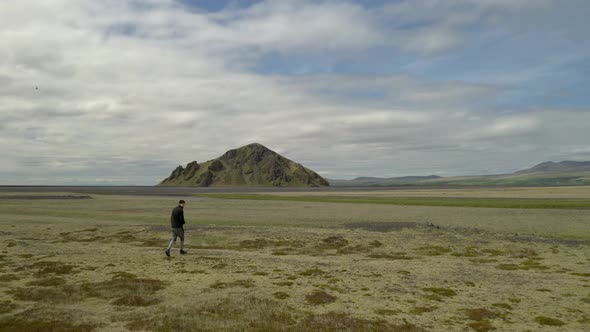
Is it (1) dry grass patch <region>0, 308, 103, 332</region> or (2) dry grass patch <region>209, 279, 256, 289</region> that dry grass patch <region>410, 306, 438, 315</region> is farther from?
(1) dry grass patch <region>0, 308, 103, 332</region>

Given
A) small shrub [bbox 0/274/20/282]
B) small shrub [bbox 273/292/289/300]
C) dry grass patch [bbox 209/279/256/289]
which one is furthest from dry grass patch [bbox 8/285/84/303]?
small shrub [bbox 273/292/289/300]

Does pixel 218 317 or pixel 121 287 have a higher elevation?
pixel 121 287

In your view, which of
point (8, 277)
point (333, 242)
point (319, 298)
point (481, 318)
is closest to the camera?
point (481, 318)

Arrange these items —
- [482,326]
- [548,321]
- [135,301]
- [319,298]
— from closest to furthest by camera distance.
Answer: [482,326] < [548,321] < [135,301] < [319,298]

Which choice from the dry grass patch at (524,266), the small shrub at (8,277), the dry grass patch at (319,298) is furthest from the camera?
the dry grass patch at (524,266)

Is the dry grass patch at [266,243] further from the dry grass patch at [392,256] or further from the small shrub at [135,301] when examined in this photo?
the small shrub at [135,301]

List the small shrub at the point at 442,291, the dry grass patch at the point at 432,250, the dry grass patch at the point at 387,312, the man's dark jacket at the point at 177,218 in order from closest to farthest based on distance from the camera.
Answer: the dry grass patch at the point at 387,312 < the small shrub at the point at 442,291 < the man's dark jacket at the point at 177,218 < the dry grass patch at the point at 432,250

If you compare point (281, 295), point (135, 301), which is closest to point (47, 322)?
point (135, 301)

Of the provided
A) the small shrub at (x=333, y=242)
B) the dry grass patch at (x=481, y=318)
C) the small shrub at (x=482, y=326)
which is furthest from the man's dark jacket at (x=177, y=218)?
the small shrub at (x=482, y=326)

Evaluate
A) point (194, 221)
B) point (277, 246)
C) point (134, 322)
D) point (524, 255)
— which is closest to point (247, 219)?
point (194, 221)

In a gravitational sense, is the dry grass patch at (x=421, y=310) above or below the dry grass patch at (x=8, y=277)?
below

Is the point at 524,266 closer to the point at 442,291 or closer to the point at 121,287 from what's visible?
the point at 442,291

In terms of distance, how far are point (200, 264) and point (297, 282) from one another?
6131mm

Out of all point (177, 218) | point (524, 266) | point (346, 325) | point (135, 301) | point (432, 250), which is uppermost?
point (177, 218)
